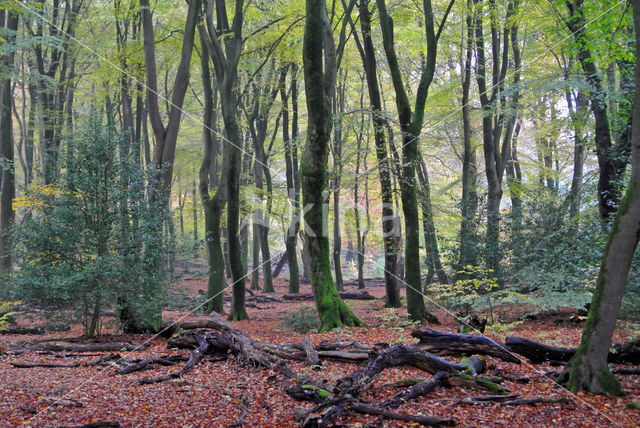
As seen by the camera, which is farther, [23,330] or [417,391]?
[23,330]

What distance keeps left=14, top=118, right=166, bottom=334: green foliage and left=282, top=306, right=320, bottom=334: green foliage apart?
3443 millimetres

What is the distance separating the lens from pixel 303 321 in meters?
11.5

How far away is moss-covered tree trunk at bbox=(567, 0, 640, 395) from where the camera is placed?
4.68 metres

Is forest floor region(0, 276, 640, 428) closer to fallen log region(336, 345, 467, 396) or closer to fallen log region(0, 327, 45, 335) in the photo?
fallen log region(336, 345, 467, 396)

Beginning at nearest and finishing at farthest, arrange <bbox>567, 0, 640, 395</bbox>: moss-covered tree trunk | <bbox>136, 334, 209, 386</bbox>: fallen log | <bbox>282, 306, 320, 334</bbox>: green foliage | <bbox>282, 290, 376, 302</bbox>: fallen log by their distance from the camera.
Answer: <bbox>567, 0, 640, 395</bbox>: moss-covered tree trunk → <bbox>136, 334, 209, 386</bbox>: fallen log → <bbox>282, 306, 320, 334</bbox>: green foliage → <bbox>282, 290, 376, 302</bbox>: fallen log

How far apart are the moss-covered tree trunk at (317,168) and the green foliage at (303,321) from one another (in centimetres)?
127

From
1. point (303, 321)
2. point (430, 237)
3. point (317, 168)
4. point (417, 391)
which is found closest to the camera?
point (417, 391)

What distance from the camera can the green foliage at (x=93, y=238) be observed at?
8641 mm

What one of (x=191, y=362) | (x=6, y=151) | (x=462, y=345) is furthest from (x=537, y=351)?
(x=6, y=151)

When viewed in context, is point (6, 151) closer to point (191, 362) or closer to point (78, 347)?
point (78, 347)

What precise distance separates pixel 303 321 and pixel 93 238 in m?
5.11

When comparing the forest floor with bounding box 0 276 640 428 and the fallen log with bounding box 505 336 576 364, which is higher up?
the fallen log with bounding box 505 336 576 364

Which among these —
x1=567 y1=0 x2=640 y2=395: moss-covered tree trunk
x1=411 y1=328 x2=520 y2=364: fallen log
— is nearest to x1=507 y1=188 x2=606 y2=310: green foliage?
x1=411 y1=328 x2=520 y2=364: fallen log

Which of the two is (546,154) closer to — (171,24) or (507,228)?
(507,228)
